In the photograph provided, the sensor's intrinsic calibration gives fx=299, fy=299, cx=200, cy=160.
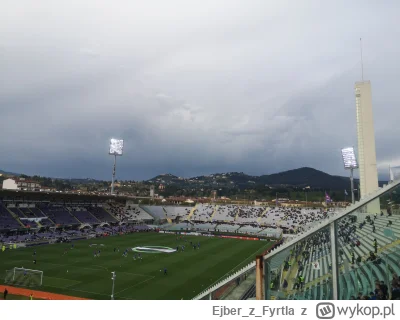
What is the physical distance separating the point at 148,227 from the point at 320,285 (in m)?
66.6

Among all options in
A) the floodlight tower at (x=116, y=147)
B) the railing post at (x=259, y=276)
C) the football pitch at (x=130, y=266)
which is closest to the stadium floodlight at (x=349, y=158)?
the football pitch at (x=130, y=266)

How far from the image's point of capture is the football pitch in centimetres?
2519

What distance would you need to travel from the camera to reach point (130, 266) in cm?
3378

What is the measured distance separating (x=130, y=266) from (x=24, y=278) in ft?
35.3

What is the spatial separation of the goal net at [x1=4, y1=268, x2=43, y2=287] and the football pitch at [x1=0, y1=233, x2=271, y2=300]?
22.1 inches

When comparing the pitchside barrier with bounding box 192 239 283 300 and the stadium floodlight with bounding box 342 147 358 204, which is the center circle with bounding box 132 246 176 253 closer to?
the stadium floodlight with bounding box 342 147 358 204

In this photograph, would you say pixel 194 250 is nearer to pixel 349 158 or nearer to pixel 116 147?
pixel 349 158

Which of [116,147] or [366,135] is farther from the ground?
[116,147]

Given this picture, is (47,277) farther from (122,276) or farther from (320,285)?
(320,285)

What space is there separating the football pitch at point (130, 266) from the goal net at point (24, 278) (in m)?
0.56

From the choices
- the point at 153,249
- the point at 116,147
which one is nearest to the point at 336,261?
the point at 153,249

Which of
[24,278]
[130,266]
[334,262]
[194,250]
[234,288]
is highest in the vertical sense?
[334,262]
